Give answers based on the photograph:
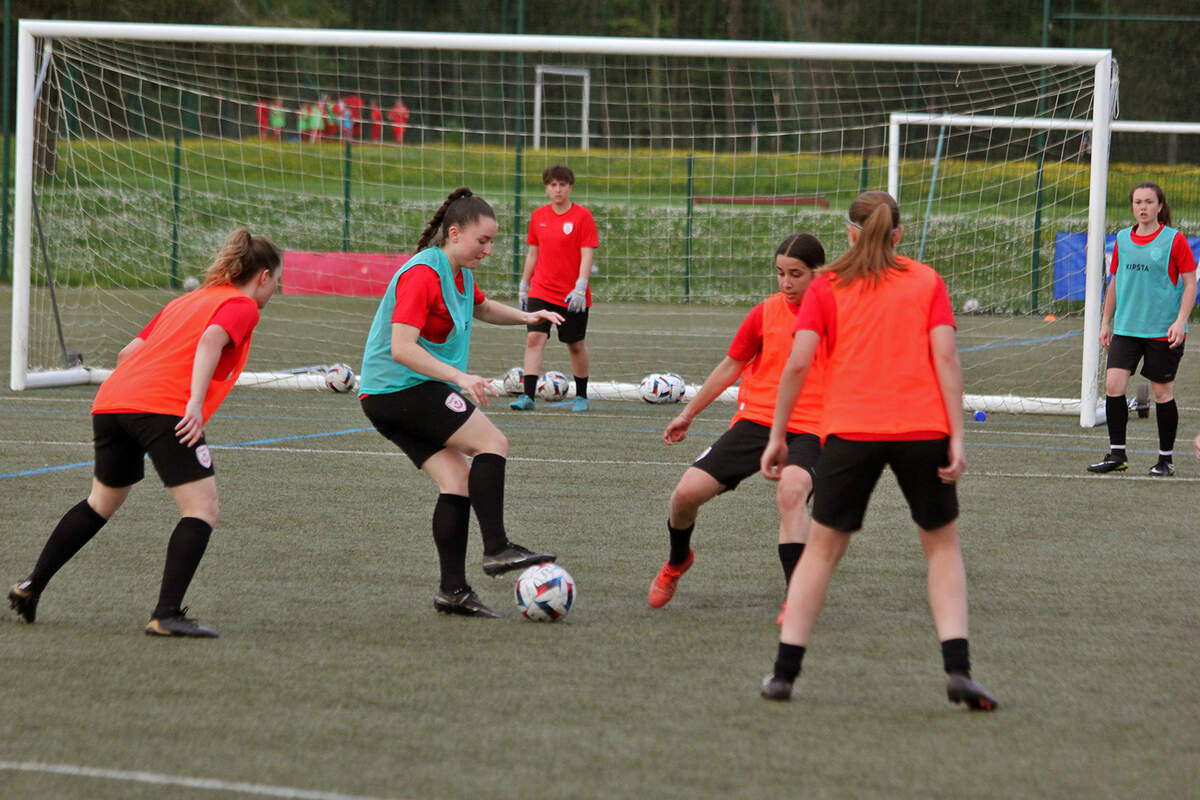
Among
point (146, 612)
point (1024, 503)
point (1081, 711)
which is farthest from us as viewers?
point (1024, 503)

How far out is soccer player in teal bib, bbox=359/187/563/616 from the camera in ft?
17.7

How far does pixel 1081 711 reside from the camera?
4227 millimetres

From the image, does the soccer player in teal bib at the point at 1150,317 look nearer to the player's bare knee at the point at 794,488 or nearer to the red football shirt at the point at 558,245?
the red football shirt at the point at 558,245

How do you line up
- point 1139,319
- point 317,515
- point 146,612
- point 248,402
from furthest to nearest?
point 248,402
point 1139,319
point 317,515
point 146,612

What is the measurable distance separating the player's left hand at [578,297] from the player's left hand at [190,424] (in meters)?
6.88

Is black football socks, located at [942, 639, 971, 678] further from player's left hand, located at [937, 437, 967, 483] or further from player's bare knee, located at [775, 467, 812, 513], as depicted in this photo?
player's bare knee, located at [775, 467, 812, 513]

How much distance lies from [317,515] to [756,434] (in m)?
2.73

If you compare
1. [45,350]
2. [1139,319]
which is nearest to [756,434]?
[1139,319]

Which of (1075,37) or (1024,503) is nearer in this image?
(1024,503)

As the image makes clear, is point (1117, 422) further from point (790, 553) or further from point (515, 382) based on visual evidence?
point (515, 382)

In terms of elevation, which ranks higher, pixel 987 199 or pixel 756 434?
pixel 987 199

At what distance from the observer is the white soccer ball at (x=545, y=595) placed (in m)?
5.24

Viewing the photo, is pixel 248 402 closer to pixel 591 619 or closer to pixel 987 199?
pixel 591 619

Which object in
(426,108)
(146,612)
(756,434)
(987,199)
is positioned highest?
(426,108)
